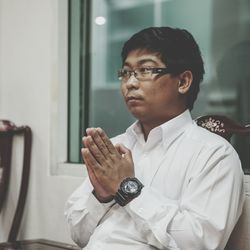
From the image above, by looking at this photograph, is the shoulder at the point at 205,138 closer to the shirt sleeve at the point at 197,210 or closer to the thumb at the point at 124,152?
the shirt sleeve at the point at 197,210

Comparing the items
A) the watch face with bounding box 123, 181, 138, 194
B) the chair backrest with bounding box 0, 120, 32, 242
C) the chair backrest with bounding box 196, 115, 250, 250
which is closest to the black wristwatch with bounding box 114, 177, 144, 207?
the watch face with bounding box 123, 181, 138, 194

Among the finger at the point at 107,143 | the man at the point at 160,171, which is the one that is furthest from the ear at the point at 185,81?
the finger at the point at 107,143

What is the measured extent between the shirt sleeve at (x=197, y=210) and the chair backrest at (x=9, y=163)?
1504 mm

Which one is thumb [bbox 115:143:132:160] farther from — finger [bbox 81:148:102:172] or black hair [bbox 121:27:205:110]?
black hair [bbox 121:27:205:110]

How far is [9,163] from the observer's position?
3180 millimetres

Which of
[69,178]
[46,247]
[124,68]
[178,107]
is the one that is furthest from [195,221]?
[69,178]

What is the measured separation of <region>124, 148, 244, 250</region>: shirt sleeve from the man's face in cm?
27

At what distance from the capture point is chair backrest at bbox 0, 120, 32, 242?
309 centimetres

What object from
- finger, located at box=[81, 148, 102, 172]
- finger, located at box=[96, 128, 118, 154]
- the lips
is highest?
the lips

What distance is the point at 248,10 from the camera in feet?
7.41

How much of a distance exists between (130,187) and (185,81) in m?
0.48

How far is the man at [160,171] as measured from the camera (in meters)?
1.65

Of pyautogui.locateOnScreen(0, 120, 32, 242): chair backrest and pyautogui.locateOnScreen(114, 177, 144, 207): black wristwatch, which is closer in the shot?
pyautogui.locateOnScreen(114, 177, 144, 207): black wristwatch

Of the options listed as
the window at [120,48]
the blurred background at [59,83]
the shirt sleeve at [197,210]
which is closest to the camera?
the shirt sleeve at [197,210]
